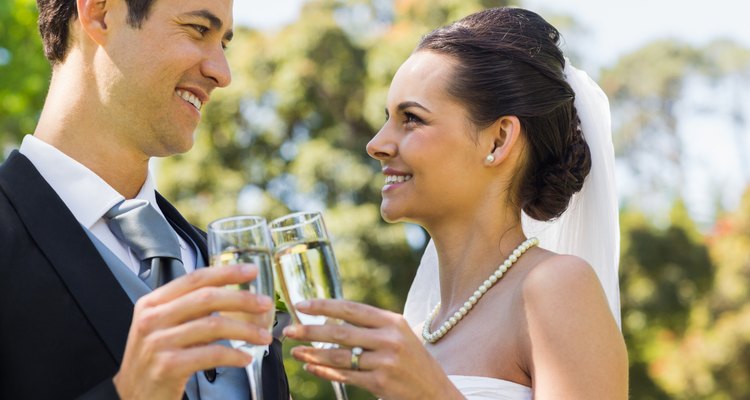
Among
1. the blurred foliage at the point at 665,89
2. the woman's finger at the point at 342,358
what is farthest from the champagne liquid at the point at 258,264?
the blurred foliage at the point at 665,89

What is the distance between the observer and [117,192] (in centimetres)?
358

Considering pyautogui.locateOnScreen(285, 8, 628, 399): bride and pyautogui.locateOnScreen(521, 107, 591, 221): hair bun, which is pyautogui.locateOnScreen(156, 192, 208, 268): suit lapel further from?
pyautogui.locateOnScreen(521, 107, 591, 221): hair bun

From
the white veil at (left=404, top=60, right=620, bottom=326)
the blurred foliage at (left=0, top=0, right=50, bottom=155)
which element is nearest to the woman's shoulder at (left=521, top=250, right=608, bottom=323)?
the white veil at (left=404, top=60, right=620, bottom=326)

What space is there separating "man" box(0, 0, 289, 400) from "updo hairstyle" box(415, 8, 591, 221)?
110cm

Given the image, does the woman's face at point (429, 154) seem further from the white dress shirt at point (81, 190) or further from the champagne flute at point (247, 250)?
the champagne flute at point (247, 250)

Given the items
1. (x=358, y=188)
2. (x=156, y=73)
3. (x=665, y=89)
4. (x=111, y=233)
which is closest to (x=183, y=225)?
(x=111, y=233)

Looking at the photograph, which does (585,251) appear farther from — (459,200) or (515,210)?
(459,200)

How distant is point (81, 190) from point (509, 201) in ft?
6.16

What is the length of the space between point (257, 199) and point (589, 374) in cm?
1819

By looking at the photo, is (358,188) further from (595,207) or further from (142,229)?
(142,229)

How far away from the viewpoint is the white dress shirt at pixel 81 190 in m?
3.42

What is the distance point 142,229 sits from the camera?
3424 millimetres

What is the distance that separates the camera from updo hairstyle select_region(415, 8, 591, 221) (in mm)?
4184

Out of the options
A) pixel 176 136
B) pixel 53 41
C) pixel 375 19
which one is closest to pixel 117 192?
pixel 176 136
